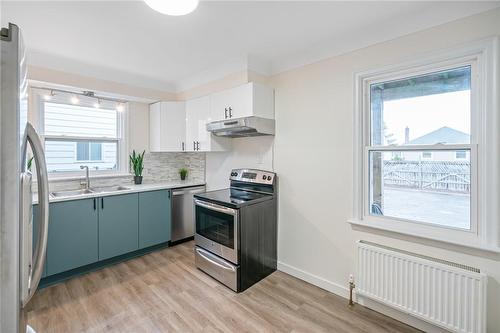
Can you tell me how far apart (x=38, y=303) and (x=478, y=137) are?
3957mm

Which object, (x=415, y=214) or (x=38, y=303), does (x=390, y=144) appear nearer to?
(x=415, y=214)

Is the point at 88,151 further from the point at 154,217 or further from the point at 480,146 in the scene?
the point at 480,146

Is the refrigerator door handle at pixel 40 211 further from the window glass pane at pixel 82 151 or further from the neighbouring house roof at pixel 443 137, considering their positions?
the window glass pane at pixel 82 151

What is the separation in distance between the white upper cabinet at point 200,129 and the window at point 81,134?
106 centimetres

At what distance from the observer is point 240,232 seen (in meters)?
2.41

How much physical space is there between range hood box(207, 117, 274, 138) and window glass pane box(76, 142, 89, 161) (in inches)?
71.6

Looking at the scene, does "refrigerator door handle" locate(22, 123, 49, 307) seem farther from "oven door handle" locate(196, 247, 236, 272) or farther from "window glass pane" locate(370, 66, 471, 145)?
"window glass pane" locate(370, 66, 471, 145)

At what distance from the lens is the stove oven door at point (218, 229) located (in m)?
2.43

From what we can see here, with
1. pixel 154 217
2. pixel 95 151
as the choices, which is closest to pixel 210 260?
pixel 154 217

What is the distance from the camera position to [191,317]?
2047 millimetres

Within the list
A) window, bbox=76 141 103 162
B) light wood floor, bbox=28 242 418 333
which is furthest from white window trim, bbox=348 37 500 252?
window, bbox=76 141 103 162

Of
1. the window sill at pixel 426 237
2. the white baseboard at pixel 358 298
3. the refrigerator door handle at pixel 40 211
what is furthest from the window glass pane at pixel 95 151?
the window sill at pixel 426 237

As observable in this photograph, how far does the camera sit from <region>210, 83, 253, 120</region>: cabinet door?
106 inches

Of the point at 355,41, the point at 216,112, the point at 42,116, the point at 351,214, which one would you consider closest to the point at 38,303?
the point at 42,116
